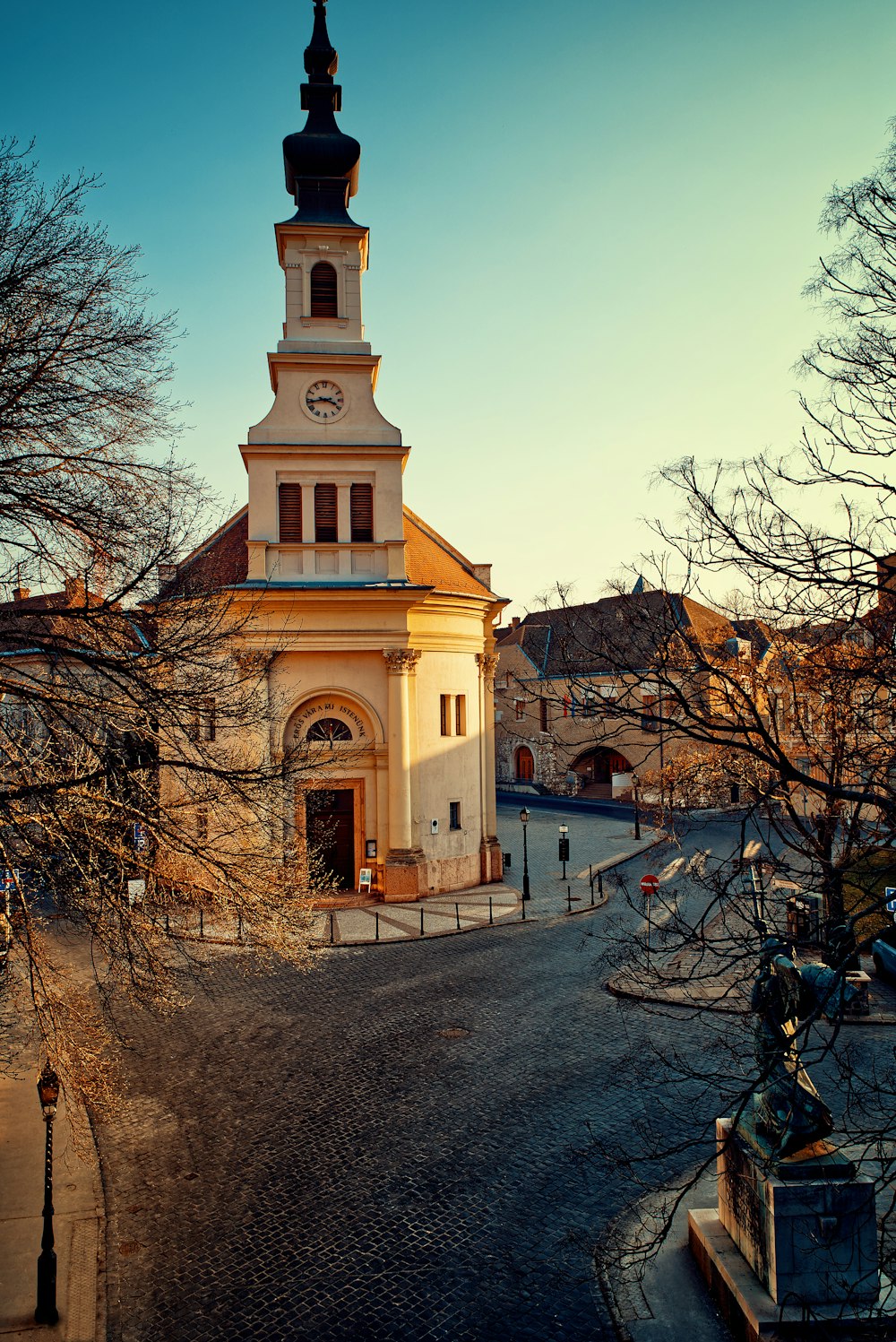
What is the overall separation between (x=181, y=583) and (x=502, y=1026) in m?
10.5

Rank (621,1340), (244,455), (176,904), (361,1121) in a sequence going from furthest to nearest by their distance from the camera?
(244,455) → (361,1121) → (176,904) → (621,1340)

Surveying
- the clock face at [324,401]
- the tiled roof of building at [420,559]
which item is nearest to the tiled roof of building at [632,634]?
the tiled roof of building at [420,559]

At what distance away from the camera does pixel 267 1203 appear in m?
10.8

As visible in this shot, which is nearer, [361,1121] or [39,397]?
[39,397]

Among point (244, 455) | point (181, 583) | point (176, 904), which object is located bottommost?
point (176, 904)

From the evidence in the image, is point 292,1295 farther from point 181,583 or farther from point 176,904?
point 181,583

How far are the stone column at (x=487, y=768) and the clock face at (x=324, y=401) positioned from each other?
9.72 m

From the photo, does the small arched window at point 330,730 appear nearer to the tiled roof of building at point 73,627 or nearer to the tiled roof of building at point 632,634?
the tiled roof of building at point 73,627

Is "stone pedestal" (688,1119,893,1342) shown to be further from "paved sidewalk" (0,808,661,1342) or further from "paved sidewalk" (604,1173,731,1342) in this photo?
"paved sidewalk" (0,808,661,1342)

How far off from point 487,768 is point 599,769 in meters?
35.5

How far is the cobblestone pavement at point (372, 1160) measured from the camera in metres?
8.84

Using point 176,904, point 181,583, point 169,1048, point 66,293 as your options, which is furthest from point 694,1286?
point 66,293

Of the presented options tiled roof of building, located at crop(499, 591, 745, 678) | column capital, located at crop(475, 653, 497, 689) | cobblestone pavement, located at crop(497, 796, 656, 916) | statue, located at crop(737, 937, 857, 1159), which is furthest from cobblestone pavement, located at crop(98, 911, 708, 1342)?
column capital, located at crop(475, 653, 497, 689)

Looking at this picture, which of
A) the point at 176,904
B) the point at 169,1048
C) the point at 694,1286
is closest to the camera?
the point at 694,1286
